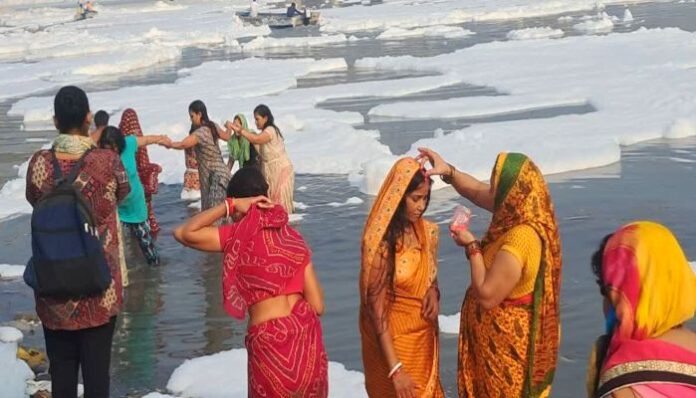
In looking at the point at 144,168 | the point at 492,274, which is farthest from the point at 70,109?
the point at 144,168

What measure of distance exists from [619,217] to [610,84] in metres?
11.3

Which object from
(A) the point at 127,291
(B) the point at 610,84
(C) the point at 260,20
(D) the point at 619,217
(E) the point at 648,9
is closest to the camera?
(A) the point at 127,291

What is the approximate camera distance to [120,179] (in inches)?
179

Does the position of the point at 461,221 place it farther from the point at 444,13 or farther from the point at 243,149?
the point at 444,13

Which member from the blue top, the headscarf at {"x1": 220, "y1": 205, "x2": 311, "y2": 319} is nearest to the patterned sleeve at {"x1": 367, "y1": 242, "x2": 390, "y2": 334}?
the headscarf at {"x1": 220, "y1": 205, "x2": 311, "y2": 319}

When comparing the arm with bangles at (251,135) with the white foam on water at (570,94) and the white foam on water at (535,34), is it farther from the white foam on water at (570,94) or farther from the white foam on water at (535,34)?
the white foam on water at (535,34)

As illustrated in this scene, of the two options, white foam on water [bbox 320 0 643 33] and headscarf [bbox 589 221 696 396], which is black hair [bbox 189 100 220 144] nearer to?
headscarf [bbox 589 221 696 396]

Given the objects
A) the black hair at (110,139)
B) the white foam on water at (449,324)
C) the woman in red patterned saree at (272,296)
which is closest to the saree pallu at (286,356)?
the woman in red patterned saree at (272,296)

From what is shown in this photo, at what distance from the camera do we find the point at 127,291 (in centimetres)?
814

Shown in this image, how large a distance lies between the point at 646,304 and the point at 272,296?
1.67 metres

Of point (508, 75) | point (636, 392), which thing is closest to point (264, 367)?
point (636, 392)

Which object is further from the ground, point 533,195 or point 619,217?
point 533,195

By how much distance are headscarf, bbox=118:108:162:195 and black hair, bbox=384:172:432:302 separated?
19.7 feet

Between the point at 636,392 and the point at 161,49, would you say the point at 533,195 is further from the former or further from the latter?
the point at 161,49
